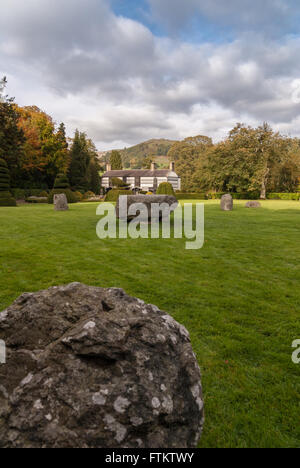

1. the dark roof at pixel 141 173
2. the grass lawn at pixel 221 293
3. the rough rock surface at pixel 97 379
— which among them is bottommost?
the grass lawn at pixel 221 293

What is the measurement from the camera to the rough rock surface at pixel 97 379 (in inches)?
62.2

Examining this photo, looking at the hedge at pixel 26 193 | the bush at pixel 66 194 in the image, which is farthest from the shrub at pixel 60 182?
the hedge at pixel 26 193

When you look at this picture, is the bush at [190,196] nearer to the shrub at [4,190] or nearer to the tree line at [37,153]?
the tree line at [37,153]

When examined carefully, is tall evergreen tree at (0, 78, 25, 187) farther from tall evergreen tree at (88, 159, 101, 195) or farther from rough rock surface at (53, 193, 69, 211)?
tall evergreen tree at (88, 159, 101, 195)

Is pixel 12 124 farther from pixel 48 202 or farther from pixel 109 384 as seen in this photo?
pixel 109 384

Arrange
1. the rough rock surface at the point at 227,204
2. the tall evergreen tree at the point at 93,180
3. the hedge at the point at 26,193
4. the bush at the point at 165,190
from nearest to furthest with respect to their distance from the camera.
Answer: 1. the rough rock surface at the point at 227,204
2. the hedge at the point at 26,193
3. the bush at the point at 165,190
4. the tall evergreen tree at the point at 93,180

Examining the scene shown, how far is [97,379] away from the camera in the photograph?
1.75 meters

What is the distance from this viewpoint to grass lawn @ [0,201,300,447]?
8.77ft

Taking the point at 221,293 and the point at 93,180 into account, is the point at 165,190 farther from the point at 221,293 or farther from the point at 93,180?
the point at 221,293

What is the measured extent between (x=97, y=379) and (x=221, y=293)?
4.22 metres

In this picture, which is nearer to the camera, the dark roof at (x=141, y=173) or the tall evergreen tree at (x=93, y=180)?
the tall evergreen tree at (x=93, y=180)

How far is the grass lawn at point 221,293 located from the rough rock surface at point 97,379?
36.0 inches

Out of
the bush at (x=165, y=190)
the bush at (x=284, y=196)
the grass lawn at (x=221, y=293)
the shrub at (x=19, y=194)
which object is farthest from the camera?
the bush at (x=284, y=196)

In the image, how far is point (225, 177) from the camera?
176 feet
